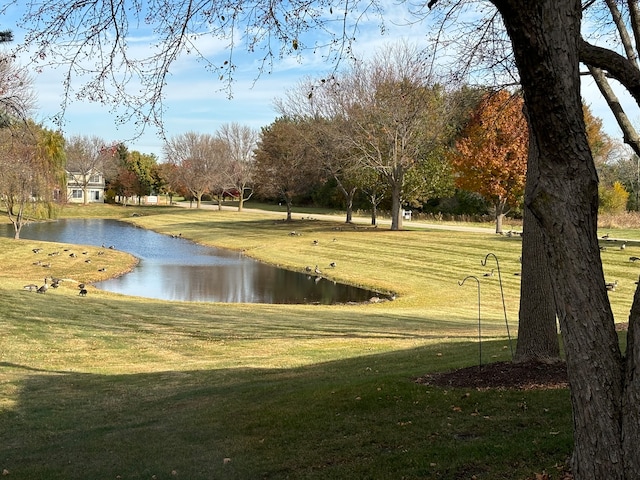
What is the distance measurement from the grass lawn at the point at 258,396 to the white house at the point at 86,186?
2790 inches

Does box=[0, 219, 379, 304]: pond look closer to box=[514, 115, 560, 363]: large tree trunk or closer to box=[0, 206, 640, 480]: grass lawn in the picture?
box=[0, 206, 640, 480]: grass lawn

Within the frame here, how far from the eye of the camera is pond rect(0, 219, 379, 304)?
81.9ft

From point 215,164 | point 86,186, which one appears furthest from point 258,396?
point 86,186

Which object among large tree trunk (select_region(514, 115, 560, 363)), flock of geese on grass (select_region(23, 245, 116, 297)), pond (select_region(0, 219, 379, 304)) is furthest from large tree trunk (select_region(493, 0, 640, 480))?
pond (select_region(0, 219, 379, 304))

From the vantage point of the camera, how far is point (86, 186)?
9012 centimetres

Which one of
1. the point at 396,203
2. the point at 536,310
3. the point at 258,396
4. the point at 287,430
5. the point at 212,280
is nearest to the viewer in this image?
the point at 287,430

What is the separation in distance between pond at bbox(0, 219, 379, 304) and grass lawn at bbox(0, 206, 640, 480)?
2.86 meters

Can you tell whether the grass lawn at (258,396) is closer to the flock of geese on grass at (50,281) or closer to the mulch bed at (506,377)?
the mulch bed at (506,377)

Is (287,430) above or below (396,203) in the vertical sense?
below

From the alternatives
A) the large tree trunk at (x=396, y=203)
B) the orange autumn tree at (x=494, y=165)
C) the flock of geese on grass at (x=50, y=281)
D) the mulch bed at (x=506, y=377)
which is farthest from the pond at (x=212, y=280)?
the mulch bed at (x=506, y=377)

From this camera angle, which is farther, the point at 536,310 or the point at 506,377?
the point at 536,310

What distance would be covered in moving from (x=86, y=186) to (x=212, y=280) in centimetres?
6854

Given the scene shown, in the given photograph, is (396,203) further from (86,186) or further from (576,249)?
(86,186)

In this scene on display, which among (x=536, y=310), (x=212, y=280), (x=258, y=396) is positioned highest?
(x=536, y=310)
